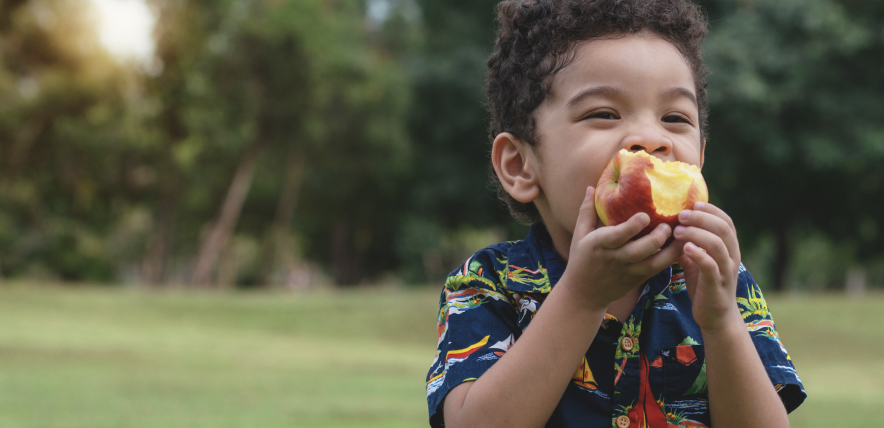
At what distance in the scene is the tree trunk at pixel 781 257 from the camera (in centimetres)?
2459

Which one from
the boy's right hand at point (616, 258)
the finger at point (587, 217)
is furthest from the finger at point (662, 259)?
the finger at point (587, 217)

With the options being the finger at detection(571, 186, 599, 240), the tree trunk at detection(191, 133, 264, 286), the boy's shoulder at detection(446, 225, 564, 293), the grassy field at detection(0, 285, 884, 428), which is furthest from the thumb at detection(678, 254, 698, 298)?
the tree trunk at detection(191, 133, 264, 286)

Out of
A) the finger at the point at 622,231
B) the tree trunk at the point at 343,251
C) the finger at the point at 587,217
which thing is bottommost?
the finger at the point at 622,231

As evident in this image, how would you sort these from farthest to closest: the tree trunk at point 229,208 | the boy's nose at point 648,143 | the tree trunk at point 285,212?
1. the tree trunk at point 285,212
2. the tree trunk at point 229,208
3. the boy's nose at point 648,143

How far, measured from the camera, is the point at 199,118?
24266 millimetres

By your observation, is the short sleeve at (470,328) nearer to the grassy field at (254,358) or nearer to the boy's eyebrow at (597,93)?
the boy's eyebrow at (597,93)

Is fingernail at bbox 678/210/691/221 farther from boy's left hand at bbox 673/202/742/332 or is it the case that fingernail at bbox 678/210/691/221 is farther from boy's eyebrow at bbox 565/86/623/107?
boy's eyebrow at bbox 565/86/623/107

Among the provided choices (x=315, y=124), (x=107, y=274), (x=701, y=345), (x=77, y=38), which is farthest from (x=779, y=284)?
(x=107, y=274)

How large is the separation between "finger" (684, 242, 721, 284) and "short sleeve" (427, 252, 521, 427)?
55 cm

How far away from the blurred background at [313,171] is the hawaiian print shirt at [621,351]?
506 centimetres

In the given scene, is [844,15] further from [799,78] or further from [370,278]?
[370,278]

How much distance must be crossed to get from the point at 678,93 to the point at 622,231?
0.51 m

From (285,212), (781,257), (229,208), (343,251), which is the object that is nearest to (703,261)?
(781,257)

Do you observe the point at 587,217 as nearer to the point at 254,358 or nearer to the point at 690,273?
the point at 690,273
